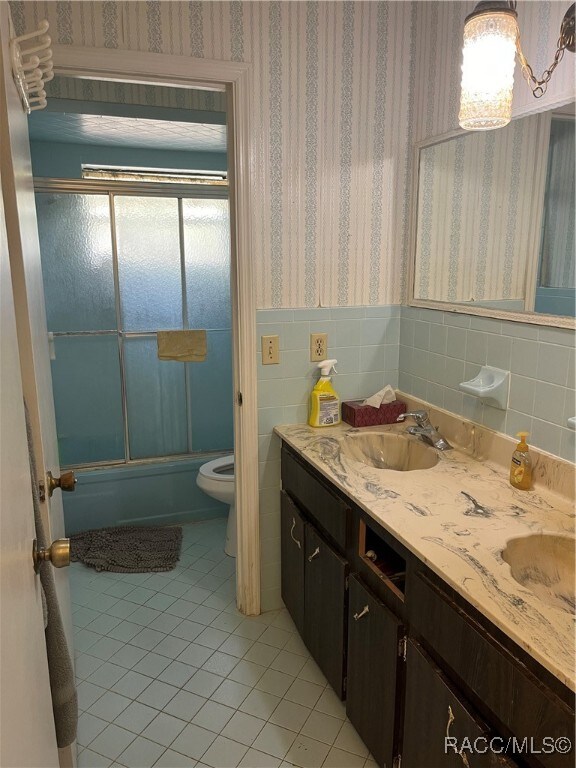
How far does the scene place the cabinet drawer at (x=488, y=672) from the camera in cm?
91

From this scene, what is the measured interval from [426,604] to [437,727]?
267 mm

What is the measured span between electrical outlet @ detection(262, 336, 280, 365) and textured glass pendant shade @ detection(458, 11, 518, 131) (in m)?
1.03

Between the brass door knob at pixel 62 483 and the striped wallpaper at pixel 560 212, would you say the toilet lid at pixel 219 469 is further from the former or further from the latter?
the striped wallpaper at pixel 560 212

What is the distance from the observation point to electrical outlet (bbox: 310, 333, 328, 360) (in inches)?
88.1

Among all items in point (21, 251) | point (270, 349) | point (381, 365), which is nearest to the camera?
point (21, 251)

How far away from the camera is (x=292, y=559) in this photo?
2203 mm

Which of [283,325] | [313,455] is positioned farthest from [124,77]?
[313,455]

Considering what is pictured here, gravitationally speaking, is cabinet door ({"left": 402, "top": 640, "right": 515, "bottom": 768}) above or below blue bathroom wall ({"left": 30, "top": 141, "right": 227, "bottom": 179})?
below

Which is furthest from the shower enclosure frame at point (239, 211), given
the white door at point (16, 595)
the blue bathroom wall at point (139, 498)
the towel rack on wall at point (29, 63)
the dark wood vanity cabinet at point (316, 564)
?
the white door at point (16, 595)

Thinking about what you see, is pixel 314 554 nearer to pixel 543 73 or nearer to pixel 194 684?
pixel 194 684

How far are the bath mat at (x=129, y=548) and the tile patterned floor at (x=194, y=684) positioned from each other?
0.10m

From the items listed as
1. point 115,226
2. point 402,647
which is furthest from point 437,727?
point 115,226

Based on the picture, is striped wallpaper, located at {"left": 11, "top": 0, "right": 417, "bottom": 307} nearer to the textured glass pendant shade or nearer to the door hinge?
the textured glass pendant shade

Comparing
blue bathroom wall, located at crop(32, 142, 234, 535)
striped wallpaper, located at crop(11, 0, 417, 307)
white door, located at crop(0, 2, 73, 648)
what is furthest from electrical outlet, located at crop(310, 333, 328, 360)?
blue bathroom wall, located at crop(32, 142, 234, 535)
